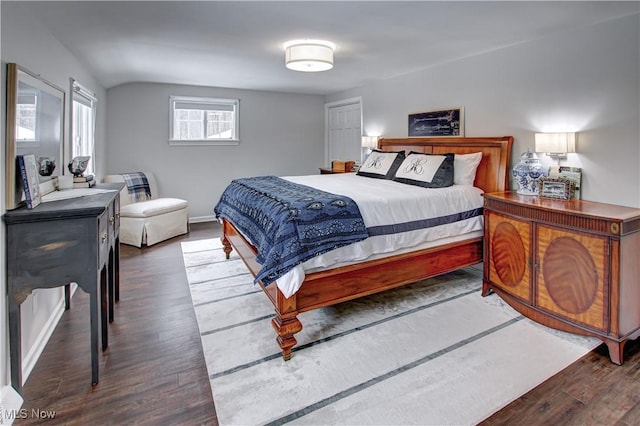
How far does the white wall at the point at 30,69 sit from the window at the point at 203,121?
8.80 feet

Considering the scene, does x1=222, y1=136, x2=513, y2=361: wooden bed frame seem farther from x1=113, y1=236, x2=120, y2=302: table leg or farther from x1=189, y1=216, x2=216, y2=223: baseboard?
x1=189, y1=216, x2=216, y2=223: baseboard

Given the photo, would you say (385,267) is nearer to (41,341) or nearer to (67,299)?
(41,341)

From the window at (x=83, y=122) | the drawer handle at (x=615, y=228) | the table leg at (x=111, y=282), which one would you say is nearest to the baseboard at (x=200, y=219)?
the window at (x=83, y=122)

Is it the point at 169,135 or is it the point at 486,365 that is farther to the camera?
the point at 169,135

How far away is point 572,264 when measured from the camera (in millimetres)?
2340

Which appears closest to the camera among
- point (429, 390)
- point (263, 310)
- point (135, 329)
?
point (429, 390)

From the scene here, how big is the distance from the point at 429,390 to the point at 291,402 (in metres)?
0.72

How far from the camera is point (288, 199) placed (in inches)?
100

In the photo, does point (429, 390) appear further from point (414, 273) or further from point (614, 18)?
point (614, 18)

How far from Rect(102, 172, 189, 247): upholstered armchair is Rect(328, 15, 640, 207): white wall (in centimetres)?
382

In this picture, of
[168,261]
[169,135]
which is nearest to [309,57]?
[168,261]

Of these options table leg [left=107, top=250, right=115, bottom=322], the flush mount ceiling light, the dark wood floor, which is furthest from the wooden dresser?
table leg [left=107, top=250, right=115, bottom=322]

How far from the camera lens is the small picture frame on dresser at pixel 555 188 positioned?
2.77 metres

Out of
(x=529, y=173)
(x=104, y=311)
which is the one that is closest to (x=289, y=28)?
(x=529, y=173)
